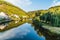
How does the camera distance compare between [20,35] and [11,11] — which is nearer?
[20,35]

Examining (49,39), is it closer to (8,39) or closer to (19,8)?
(8,39)

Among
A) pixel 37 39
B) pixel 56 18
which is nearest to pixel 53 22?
pixel 56 18

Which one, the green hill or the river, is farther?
the green hill

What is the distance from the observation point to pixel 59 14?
3900 centimetres

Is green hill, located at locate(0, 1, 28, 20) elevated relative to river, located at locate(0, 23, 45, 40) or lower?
elevated

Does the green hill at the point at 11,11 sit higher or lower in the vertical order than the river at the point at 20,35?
higher

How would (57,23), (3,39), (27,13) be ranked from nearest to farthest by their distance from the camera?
(3,39), (57,23), (27,13)

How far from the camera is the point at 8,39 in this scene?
882 inches

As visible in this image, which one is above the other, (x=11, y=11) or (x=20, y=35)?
(x=11, y=11)

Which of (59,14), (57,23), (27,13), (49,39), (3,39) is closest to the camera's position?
(49,39)

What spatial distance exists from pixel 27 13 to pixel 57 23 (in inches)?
3273

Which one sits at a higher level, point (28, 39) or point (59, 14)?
point (59, 14)

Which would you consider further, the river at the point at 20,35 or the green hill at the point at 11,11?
the green hill at the point at 11,11

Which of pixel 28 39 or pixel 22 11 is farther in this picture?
pixel 22 11
